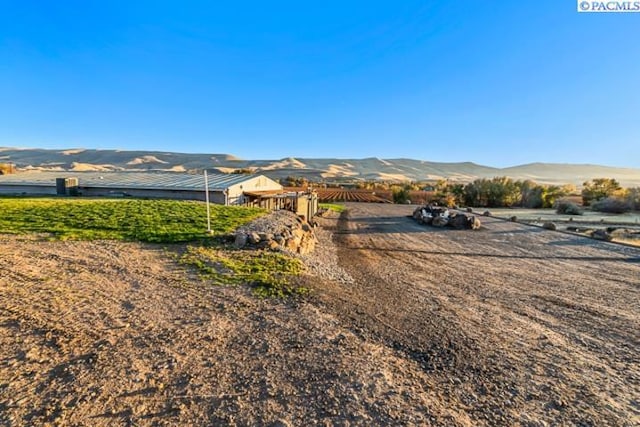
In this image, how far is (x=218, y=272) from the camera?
708 centimetres

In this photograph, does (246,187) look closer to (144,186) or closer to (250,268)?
(144,186)

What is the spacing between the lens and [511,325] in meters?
5.34

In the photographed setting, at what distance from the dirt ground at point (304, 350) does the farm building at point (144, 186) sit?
12904 millimetres

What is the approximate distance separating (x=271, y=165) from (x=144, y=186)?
102 metres

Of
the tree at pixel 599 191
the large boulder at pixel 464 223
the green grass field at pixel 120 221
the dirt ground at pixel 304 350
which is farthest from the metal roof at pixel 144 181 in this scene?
the tree at pixel 599 191

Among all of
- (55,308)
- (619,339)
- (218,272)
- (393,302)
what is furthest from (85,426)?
(619,339)

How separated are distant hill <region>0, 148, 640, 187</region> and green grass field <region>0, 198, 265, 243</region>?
222ft

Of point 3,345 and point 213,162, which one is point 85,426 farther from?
point 213,162

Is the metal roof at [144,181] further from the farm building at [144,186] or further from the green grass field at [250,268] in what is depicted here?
the green grass field at [250,268]

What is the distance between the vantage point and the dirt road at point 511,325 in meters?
3.31

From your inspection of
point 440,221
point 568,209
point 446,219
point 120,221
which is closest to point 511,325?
point 120,221

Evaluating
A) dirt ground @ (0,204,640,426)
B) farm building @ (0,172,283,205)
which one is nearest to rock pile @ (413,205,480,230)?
dirt ground @ (0,204,640,426)

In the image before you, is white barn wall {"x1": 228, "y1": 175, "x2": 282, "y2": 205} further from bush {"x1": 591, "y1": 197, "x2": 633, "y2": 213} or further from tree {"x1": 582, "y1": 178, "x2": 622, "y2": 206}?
tree {"x1": 582, "y1": 178, "x2": 622, "y2": 206}

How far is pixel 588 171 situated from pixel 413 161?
114m
